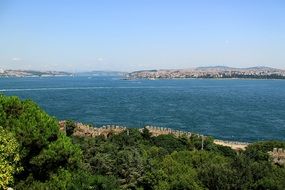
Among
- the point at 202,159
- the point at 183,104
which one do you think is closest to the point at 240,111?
the point at 183,104

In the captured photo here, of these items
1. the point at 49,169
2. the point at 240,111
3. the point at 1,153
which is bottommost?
the point at 240,111

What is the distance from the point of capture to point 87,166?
72.3 ft

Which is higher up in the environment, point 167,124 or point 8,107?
point 8,107

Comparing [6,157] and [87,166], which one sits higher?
[6,157]

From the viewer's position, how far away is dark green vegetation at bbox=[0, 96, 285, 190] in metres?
15.0

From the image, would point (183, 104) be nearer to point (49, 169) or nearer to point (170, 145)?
point (170, 145)

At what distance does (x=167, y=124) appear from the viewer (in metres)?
64.9

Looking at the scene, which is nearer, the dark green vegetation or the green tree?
the green tree

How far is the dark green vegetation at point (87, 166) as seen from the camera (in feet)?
49.2

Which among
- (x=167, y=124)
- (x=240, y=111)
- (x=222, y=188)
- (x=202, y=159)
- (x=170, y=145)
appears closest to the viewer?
(x=222, y=188)

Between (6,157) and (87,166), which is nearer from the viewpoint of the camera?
(6,157)

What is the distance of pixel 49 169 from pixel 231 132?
147 ft

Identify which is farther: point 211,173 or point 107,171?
point 107,171

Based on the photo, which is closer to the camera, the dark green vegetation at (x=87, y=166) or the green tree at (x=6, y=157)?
the green tree at (x=6, y=157)
